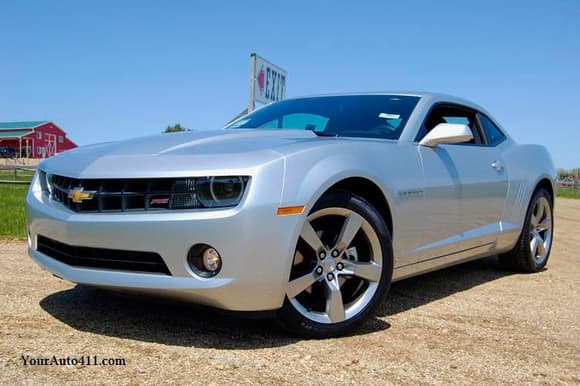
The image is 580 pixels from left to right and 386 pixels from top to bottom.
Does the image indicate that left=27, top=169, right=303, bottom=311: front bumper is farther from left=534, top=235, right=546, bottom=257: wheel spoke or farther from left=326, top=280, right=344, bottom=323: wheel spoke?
left=534, top=235, right=546, bottom=257: wheel spoke

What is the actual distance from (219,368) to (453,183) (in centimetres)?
213

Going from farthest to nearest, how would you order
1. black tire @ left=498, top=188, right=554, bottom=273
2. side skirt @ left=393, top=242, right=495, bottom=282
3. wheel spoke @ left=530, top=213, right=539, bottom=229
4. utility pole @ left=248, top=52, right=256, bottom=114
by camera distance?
1. utility pole @ left=248, top=52, right=256, bottom=114
2. wheel spoke @ left=530, top=213, right=539, bottom=229
3. black tire @ left=498, top=188, right=554, bottom=273
4. side skirt @ left=393, top=242, right=495, bottom=282

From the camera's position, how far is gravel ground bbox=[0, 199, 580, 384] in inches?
94.3

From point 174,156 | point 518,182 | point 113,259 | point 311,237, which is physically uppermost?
point 174,156

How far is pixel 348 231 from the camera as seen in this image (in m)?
3.02

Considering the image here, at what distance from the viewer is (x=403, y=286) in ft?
14.4

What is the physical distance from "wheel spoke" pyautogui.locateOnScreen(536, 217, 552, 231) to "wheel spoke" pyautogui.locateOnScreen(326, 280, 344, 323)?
310cm

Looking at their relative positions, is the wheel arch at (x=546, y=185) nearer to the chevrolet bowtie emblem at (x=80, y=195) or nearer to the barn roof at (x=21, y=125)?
the chevrolet bowtie emblem at (x=80, y=195)

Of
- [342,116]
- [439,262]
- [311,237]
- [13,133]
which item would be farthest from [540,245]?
[13,133]

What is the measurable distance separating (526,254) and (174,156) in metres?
3.53

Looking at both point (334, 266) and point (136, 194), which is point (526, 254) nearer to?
point (334, 266)

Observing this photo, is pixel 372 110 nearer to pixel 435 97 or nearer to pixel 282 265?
pixel 435 97

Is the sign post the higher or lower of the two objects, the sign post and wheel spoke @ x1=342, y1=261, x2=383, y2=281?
the higher

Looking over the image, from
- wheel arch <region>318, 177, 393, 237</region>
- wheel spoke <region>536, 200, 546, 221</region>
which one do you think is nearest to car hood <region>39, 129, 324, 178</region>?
wheel arch <region>318, 177, 393, 237</region>
